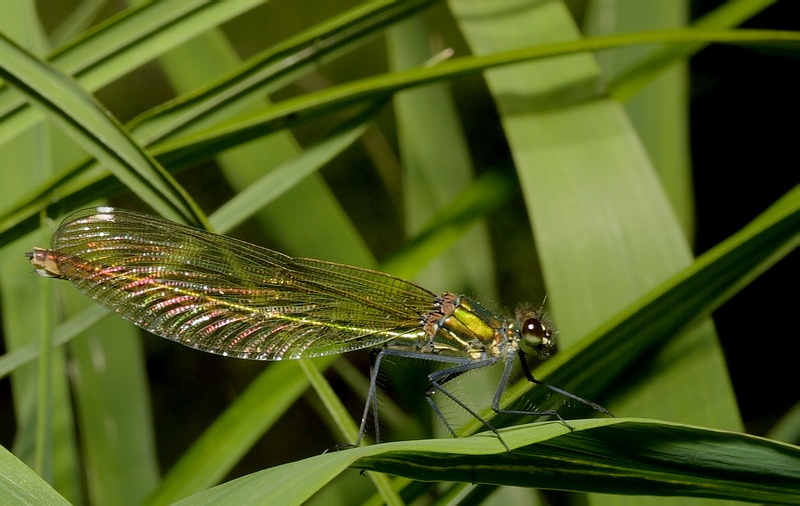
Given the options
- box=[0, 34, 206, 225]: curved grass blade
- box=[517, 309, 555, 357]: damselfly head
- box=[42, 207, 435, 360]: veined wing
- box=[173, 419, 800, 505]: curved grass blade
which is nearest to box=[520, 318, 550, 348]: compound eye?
box=[517, 309, 555, 357]: damselfly head

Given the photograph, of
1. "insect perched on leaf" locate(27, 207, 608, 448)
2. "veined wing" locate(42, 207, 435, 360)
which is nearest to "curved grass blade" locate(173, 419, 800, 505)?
→ "insect perched on leaf" locate(27, 207, 608, 448)

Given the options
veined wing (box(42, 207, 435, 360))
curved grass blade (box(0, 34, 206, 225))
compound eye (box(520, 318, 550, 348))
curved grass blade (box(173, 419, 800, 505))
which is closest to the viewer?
curved grass blade (box(173, 419, 800, 505))

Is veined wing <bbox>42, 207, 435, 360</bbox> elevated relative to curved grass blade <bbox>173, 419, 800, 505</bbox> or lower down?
elevated

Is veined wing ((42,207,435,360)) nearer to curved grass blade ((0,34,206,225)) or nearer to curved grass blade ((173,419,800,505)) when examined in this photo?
curved grass blade ((0,34,206,225))

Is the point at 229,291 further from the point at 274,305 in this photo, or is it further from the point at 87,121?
the point at 87,121

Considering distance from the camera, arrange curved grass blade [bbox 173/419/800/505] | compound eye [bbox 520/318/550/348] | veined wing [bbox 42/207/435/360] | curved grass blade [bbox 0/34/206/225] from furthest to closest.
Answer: compound eye [bbox 520/318/550/348] < veined wing [bbox 42/207/435/360] < curved grass blade [bbox 0/34/206/225] < curved grass blade [bbox 173/419/800/505]

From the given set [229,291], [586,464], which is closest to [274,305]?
[229,291]

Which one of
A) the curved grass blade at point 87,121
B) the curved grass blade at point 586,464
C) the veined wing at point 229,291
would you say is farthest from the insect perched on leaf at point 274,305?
the curved grass blade at point 586,464

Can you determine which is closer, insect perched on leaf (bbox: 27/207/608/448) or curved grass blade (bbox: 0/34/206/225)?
curved grass blade (bbox: 0/34/206/225)
